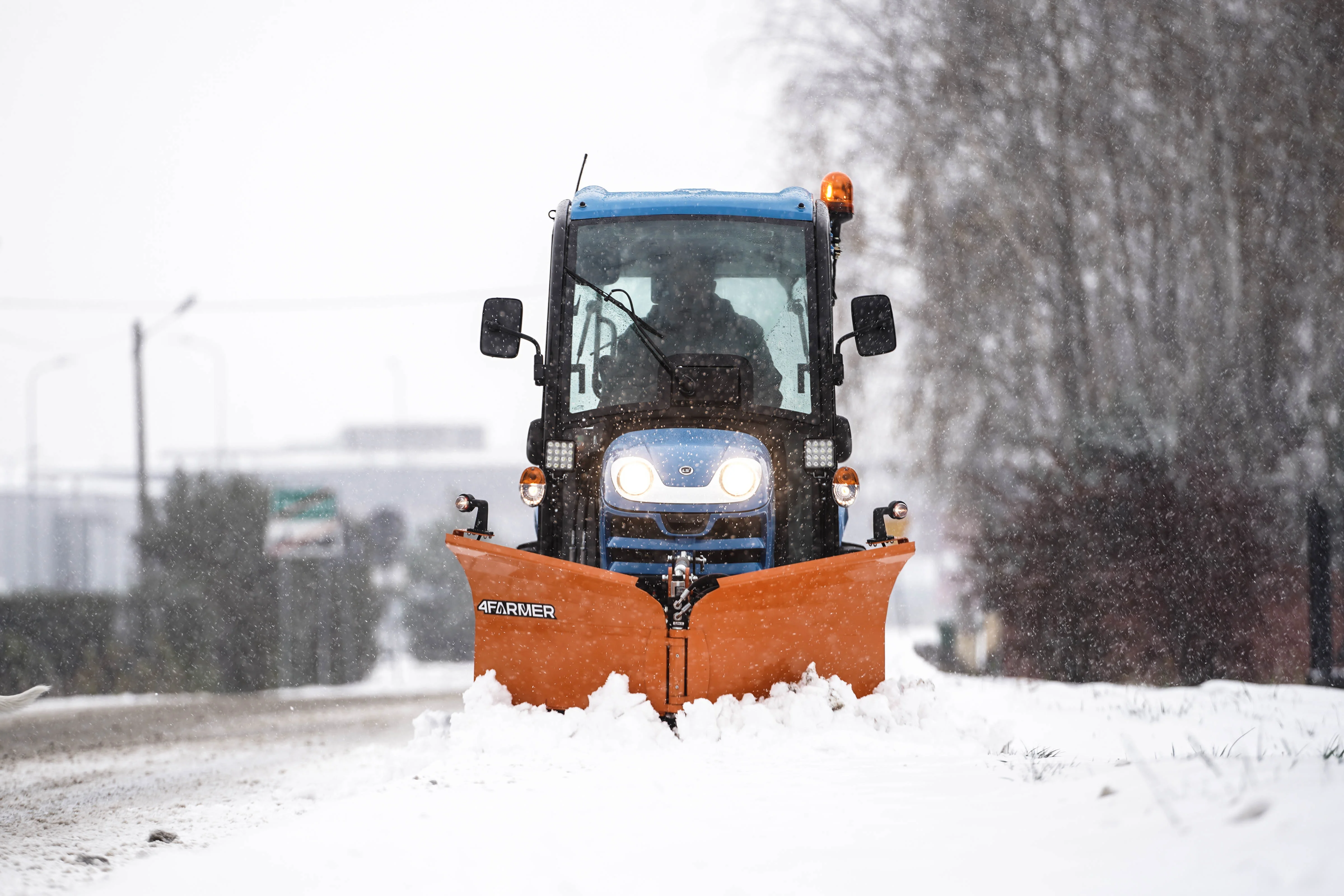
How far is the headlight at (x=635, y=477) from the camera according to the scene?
5.70 meters

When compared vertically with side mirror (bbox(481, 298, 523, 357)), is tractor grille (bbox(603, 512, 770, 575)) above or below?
below

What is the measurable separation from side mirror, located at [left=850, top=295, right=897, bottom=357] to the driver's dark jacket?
18.9 inches

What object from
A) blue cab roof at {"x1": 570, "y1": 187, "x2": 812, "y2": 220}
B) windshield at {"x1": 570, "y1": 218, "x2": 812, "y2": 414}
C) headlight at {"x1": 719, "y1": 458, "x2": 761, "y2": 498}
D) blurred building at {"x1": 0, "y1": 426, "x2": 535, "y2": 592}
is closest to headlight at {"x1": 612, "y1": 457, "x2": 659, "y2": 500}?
headlight at {"x1": 719, "y1": 458, "x2": 761, "y2": 498}

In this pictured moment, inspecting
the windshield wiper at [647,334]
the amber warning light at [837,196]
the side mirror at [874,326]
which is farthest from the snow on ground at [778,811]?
the amber warning light at [837,196]

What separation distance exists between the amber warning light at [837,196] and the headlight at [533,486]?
2.30 m

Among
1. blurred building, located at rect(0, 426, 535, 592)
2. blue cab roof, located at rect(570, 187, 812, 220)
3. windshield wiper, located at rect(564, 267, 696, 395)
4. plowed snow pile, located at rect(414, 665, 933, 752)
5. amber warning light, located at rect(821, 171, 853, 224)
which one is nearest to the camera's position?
plowed snow pile, located at rect(414, 665, 933, 752)

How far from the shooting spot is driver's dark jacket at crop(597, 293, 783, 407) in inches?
244

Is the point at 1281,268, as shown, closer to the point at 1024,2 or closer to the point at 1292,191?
the point at 1292,191

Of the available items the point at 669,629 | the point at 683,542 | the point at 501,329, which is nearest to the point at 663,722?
the point at 669,629

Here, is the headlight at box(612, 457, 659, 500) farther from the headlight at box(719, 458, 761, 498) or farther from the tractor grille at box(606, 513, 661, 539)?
the headlight at box(719, 458, 761, 498)

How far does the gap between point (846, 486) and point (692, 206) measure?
174 centimetres

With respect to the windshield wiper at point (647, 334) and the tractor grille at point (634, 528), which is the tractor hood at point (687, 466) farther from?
the windshield wiper at point (647, 334)

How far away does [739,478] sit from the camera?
5.71m

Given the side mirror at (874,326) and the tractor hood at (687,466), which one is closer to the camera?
the tractor hood at (687,466)
